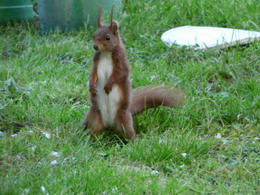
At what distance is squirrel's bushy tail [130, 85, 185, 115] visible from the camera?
487cm

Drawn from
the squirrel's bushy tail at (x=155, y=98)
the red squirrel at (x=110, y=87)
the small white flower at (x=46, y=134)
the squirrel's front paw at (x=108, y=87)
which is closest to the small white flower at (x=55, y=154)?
the small white flower at (x=46, y=134)

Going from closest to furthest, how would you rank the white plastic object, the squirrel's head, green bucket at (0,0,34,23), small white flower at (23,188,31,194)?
small white flower at (23,188,31,194)
the squirrel's head
the white plastic object
green bucket at (0,0,34,23)

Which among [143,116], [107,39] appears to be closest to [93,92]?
[107,39]

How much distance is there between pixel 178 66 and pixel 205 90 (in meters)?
0.61

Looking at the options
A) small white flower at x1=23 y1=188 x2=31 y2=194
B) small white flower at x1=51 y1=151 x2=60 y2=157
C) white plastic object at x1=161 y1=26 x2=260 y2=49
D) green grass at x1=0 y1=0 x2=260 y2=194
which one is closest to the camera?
small white flower at x1=23 y1=188 x2=31 y2=194

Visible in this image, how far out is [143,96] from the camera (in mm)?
4918

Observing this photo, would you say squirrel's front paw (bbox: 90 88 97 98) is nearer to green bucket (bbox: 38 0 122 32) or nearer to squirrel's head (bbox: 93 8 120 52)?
squirrel's head (bbox: 93 8 120 52)

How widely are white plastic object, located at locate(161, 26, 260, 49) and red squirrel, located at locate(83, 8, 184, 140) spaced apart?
193 centimetres

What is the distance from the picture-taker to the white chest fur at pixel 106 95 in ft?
14.9

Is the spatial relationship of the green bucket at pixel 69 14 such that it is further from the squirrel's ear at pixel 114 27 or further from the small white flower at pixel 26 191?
the small white flower at pixel 26 191

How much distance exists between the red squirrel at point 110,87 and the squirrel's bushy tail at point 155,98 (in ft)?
0.64

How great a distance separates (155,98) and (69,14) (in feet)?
8.45

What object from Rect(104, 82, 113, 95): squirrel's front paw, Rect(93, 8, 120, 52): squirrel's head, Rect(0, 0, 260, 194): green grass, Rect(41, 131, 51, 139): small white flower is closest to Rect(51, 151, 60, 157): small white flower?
Rect(0, 0, 260, 194): green grass

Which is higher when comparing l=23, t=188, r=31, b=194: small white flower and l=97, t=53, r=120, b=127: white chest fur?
l=97, t=53, r=120, b=127: white chest fur
